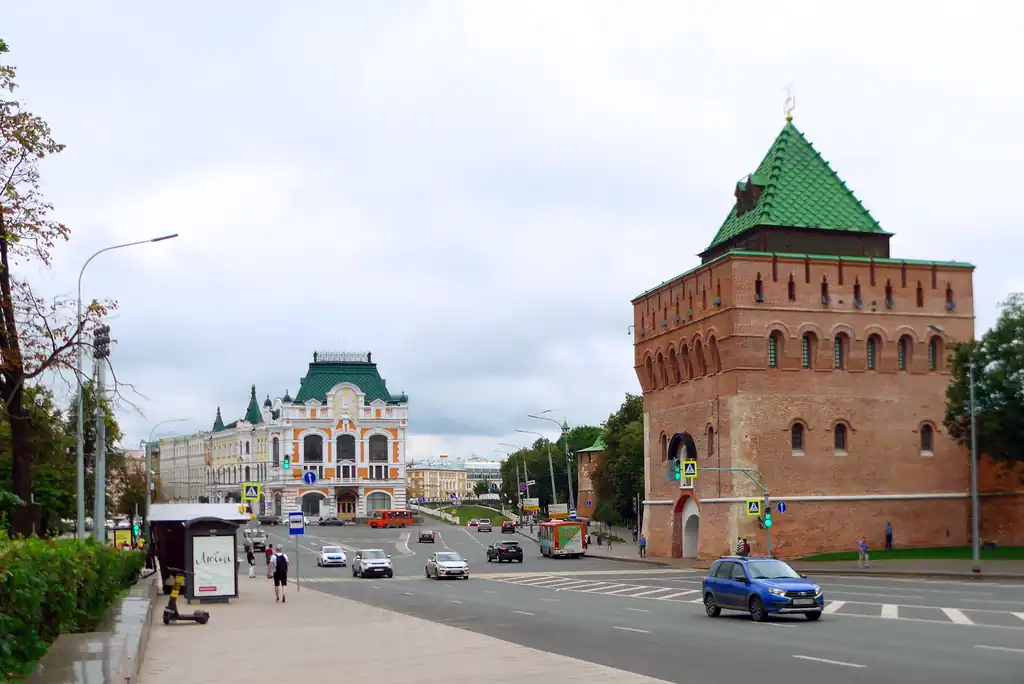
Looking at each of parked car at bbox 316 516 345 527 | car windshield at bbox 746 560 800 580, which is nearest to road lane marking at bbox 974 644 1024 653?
car windshield at bbox 746 560 800 580

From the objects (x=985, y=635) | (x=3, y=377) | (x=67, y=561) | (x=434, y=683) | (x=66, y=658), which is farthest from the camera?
(x=3, y=377)

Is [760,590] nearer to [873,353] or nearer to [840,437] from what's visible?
[840,437]

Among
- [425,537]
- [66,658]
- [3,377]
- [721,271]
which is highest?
[721,271]

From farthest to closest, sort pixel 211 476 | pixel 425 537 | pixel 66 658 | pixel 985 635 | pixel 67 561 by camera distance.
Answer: pixel 211 476 → pixel 425 537 → pixel 985 635 → pixel 67 561 → pixel 66 658

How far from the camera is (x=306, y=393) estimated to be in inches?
6078

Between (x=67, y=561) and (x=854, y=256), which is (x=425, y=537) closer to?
(x=854, y=256)

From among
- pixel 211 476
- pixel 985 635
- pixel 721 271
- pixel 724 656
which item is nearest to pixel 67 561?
pixel 724 656

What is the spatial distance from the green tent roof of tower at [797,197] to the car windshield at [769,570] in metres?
37.4

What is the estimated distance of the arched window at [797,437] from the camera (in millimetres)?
58844

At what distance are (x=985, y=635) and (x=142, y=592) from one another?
2392cm

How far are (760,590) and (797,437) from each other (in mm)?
35284

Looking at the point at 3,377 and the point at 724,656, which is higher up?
the point at 3,377

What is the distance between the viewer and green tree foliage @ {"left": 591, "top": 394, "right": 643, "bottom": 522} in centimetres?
9875

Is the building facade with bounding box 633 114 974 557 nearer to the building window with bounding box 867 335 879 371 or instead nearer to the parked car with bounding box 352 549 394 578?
the building window with bounding box 867 335 879 371
